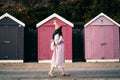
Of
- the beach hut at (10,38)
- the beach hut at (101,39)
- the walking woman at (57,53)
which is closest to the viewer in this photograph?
the walking woman at (57,53)

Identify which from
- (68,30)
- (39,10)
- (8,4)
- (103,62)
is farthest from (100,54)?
(8,4)

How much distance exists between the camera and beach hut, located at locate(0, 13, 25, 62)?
71.3 ft

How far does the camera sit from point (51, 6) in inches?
1625

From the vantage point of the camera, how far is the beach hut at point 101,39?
2200cm

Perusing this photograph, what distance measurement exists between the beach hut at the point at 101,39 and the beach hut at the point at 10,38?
12.4ft

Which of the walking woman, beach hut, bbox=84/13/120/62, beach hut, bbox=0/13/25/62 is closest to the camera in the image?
the walking woman

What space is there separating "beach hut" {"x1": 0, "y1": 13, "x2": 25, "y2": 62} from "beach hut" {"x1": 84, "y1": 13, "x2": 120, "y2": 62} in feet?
12.4

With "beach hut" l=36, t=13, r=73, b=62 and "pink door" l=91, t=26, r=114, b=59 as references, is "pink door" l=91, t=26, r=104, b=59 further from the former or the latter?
"beach hut" l=36, t=13, r=73, b=62

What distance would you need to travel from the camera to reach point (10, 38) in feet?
71.6

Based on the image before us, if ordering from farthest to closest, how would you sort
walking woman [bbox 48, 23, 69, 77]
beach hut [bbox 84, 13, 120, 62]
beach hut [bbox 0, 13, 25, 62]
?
beach hut [bbox 84, 13, 120, 62], beach hut [bbox 0, 13, 25, 62], walking woman [bbox 48, 23, 69, 77]

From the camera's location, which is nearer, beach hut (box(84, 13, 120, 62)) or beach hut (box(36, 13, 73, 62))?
beach hut (box(36, 13, 73, 62))

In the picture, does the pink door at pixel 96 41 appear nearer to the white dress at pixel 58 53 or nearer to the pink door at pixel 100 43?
the pink door at pixel 100 43

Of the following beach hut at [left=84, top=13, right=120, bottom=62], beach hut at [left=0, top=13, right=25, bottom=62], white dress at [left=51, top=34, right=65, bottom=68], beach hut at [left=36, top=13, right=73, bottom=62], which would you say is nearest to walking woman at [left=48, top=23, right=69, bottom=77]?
white dress at [left=51, top=34, right=65, bottom=68]

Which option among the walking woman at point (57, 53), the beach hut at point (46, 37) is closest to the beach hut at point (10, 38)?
the beach hut at point (46, 37)
